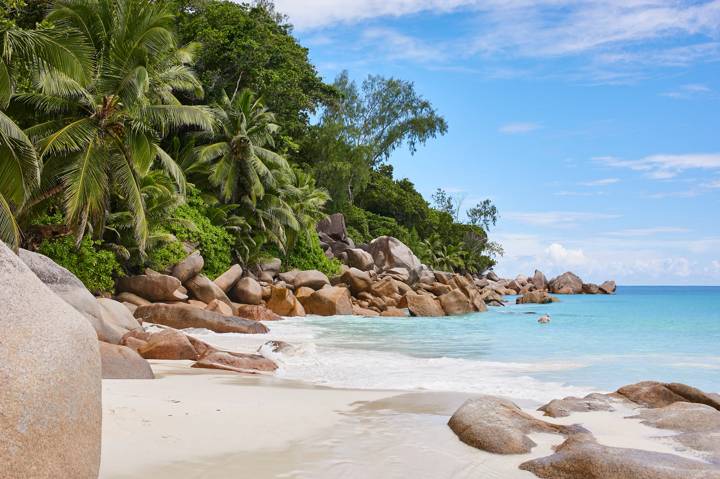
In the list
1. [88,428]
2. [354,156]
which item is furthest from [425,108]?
[88,428]

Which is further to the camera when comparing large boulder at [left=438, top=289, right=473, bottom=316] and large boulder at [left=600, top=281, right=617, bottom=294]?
large boulder at [left=600, top=281, right=617, bottom=294]

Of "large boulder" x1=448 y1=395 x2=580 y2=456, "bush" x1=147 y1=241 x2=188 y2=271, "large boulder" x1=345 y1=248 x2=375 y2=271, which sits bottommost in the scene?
"large boulder" x1=448 y1=395 x2=580 y2=456

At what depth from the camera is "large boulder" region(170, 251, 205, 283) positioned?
73.0ft

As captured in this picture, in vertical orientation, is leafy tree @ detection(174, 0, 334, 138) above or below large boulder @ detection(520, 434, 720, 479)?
above

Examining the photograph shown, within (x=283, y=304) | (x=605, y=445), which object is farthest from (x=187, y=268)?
(x=605, y=445)

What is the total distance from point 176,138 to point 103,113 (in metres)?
12.0

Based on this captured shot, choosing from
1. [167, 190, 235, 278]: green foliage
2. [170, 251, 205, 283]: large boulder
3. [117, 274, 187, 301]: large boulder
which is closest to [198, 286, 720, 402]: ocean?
[117, 274, 187, 301]: large boulder

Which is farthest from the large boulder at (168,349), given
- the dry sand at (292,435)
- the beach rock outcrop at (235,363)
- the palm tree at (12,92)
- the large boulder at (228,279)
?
the large boulder at (228,279)

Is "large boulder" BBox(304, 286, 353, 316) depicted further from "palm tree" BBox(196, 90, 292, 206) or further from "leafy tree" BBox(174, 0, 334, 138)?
"leafy tree" BBox(174, 0, 334, 138)

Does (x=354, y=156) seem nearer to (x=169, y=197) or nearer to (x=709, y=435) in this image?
(x=169, y=197)

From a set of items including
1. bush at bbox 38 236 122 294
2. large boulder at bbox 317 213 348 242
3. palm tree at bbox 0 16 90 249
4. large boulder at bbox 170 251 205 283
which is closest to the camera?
palm tree at bbox 0 16 90 249

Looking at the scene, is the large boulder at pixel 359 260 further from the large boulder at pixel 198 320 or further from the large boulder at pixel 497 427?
the large boulder at pixel 497 427

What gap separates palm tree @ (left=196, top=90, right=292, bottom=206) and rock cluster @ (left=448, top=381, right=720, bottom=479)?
23.2m

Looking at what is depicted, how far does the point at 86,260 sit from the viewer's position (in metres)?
18.6
